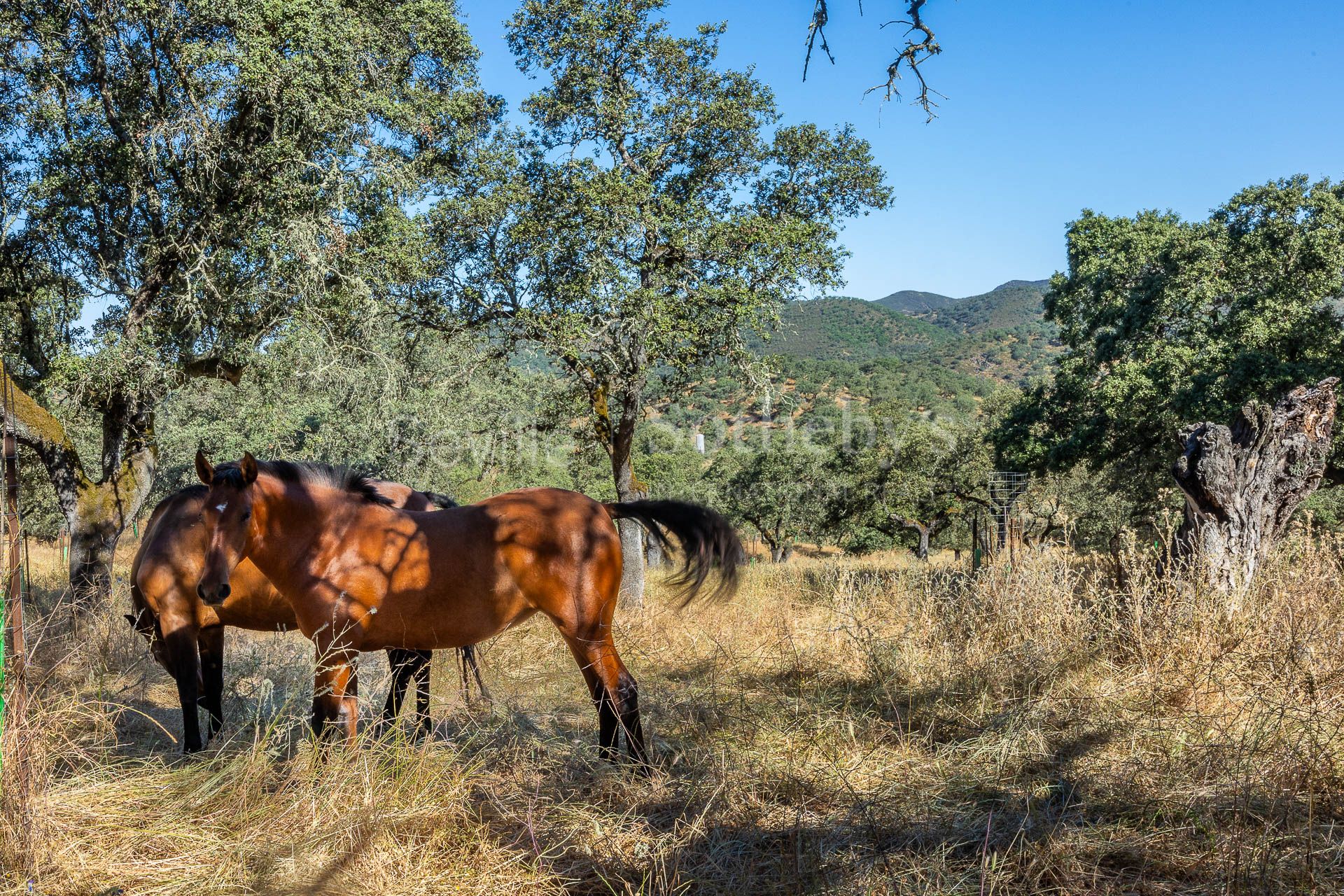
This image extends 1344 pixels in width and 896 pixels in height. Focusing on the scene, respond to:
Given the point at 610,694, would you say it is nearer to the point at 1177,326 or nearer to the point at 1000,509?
the point at 1000,509

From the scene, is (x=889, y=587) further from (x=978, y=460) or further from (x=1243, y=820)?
(x=978, y=460)

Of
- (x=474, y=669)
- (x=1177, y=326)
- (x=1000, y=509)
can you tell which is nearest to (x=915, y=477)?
(x=1177, y=326)

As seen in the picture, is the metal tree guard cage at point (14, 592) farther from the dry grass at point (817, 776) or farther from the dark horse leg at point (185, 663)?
the dark horse leg at point (185, 663)

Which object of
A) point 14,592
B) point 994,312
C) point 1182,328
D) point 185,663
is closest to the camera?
point 14,592

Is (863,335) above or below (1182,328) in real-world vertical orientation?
above

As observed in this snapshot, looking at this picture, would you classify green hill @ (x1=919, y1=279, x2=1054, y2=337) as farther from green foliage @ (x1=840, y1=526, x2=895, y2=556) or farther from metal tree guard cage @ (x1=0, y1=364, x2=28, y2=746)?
metal tree guard cage @ (x1=0, y1=364, x2=28, y2=746)

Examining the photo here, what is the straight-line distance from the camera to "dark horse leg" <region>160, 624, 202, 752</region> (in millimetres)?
4582

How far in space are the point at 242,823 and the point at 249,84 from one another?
8.01 metres

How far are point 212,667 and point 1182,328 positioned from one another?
16.3m

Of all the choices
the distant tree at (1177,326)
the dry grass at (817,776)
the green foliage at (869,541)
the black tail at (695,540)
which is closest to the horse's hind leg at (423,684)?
the dry grass at (817,776)

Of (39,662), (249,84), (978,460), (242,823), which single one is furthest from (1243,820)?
(978,460)

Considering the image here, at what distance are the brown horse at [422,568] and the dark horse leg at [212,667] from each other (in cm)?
111

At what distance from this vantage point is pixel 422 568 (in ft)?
14.0

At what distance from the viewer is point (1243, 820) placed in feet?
10.3
